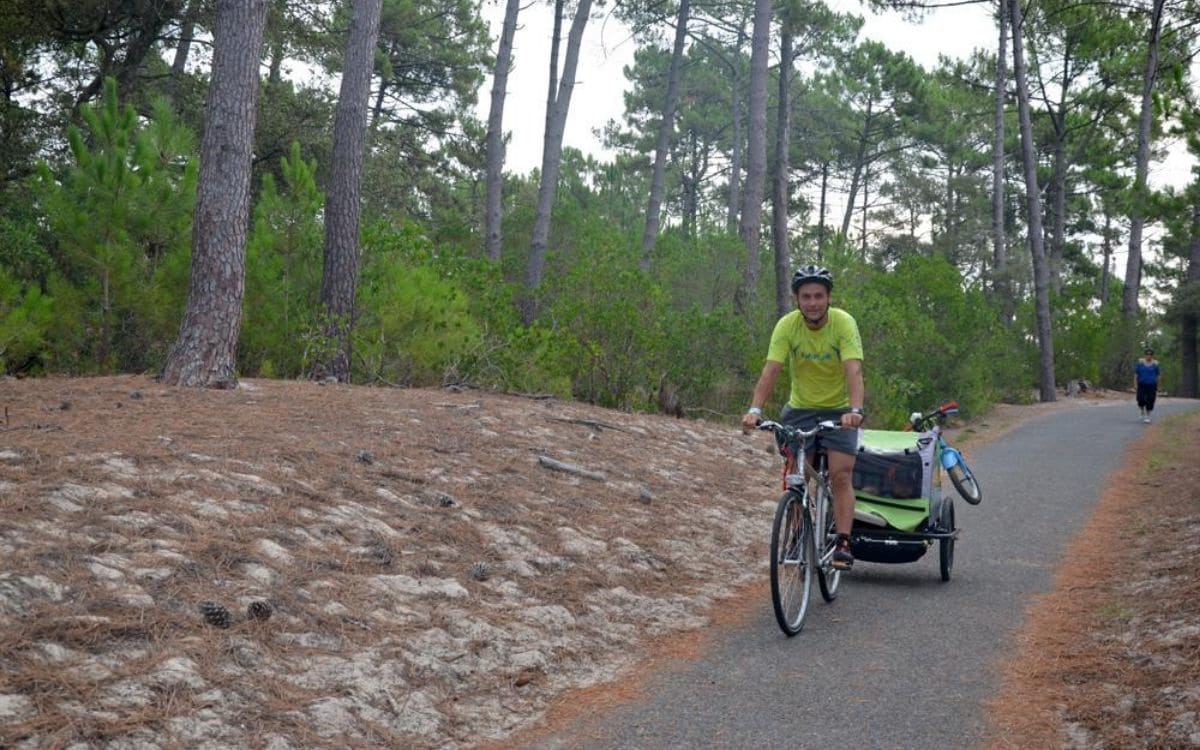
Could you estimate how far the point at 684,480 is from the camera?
36.7 feet

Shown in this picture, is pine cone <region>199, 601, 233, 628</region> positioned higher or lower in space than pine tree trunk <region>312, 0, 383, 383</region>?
lower

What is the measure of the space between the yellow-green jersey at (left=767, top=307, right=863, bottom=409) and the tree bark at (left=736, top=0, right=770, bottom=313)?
1383 cm

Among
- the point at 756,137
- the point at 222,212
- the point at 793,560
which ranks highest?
the point at 756,137

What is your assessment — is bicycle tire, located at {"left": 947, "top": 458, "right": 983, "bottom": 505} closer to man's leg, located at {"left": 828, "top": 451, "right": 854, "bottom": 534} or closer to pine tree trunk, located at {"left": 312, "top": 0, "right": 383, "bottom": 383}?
man's leg, located at {"left": 828, "top": 451, "right": 854, "bottom": 534}

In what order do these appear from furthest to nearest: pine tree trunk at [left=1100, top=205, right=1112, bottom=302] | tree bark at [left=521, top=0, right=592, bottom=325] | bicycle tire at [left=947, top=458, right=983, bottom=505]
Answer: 1. pine tree trunk at [left=1100, top=205, right=1112, bottom=302]
2. tree bark at [left=521, top=0, right=592, bottom=325]
3. bicycle tire at [left=947, top=458, right=983, bottom=505]

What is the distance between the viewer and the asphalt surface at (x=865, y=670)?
506 centimetres

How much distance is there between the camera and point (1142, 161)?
3456cm

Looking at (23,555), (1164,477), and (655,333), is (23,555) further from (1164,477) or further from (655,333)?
(1164,477)

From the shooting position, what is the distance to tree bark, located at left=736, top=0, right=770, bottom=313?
22.0 meters

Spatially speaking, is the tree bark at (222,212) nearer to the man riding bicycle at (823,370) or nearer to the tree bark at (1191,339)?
the man riding bicycle at (823,370)

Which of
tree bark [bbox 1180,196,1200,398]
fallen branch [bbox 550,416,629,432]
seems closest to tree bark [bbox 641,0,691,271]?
fallen branch [bbox 550,416,629,432]

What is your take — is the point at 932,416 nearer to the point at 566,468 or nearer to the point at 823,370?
the point at 823,370

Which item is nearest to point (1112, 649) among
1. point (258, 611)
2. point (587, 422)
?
point (258, 611)

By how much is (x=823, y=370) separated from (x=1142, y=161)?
104 feet
